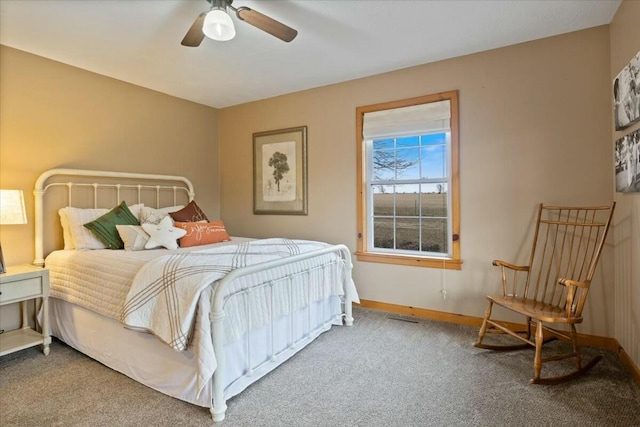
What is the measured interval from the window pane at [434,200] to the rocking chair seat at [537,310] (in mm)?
1012

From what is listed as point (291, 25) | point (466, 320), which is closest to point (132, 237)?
point (291, 25)

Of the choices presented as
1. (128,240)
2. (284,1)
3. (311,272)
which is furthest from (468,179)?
(128,240)

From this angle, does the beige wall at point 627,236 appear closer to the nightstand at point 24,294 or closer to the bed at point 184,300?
the bed at point 184,300

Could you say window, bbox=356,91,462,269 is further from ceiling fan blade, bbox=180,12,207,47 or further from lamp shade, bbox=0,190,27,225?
lamp shade, bbox=0,190,27,225

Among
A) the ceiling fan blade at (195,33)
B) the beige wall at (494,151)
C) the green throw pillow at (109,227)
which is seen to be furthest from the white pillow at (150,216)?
the ceiling fan blade at (195,33)

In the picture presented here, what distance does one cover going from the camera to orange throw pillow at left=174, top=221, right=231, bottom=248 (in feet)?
10.1

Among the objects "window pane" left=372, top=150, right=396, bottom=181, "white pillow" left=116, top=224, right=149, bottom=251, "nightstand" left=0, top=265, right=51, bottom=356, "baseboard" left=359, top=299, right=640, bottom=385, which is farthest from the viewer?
"window pane" left=372, top=150, right=396, bottom=181

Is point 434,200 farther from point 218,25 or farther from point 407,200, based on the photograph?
point 218,25

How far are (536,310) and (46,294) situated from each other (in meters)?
3.53

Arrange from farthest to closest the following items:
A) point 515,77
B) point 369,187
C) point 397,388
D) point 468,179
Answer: point 369,187 < point 468,179 < point 515,77 < point 397,388

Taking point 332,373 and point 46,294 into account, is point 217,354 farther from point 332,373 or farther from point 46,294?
point 46,294

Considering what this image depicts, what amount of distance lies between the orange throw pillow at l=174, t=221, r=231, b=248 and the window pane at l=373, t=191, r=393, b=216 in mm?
1628

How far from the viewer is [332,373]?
219 centimetres

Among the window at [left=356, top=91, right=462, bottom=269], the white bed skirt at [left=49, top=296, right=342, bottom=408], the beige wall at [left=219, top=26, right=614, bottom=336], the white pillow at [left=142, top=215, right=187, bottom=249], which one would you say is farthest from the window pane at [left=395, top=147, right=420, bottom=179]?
the white pillow at [left=142, top=215, right=187, bottom=249]
